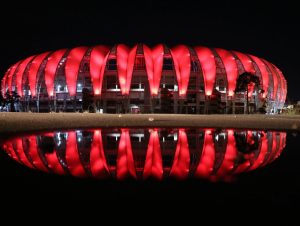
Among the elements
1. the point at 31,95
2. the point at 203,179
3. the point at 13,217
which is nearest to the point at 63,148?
the point at 203,179

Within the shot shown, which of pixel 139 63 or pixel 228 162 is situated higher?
pixel 139 63

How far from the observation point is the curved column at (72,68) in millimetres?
53344

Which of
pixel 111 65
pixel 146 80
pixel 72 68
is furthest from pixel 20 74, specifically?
pixel 146 80

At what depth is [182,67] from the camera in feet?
171

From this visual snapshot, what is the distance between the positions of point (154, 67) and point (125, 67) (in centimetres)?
497

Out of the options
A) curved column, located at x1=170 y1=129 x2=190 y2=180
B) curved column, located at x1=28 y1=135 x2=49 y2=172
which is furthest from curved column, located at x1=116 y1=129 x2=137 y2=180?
curved column, located at x1=28 y1=135 x2=49 y2=172

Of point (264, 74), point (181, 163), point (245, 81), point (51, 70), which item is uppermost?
point (264, 74)

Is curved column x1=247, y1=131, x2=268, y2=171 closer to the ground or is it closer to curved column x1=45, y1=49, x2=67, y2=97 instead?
the ground

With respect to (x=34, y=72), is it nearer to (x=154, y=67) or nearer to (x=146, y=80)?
(x=146, y=80)

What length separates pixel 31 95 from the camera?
204ft

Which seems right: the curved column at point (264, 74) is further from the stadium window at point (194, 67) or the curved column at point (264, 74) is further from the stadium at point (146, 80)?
the stadium window at point (194, 67)

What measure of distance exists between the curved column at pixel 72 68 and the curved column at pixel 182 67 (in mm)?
16528

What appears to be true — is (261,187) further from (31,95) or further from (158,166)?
(31,95)

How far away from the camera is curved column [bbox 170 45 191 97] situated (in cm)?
5168
